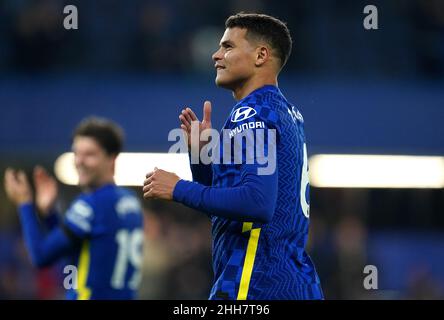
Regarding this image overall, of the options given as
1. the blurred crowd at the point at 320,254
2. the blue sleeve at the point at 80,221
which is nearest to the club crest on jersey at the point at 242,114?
the blue sleeve at the point at 80,221

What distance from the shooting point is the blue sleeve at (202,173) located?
526 cm

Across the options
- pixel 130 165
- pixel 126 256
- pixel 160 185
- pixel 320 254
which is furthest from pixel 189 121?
pixel 130 165

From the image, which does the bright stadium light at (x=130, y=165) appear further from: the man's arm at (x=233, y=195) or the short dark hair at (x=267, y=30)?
the man's arm at (x=233, y=195)

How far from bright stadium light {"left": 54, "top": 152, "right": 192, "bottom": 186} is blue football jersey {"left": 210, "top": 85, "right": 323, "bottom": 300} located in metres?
8.52

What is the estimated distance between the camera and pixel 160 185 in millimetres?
4844

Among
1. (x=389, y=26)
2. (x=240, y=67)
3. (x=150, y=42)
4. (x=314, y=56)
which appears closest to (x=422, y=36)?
(x=389, y=26)

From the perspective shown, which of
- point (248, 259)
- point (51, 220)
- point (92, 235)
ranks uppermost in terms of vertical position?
point (51, 220)

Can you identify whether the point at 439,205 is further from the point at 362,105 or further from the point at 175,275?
the point at 175,275

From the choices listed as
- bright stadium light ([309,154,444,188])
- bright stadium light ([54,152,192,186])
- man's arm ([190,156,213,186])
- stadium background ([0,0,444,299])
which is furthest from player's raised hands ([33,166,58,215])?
bright stadium light ([309,154,444,188])

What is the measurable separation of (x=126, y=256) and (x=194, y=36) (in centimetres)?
904

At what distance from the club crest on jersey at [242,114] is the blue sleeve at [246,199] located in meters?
0.27

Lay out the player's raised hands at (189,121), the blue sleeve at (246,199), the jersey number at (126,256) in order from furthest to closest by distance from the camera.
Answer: the jersey number at (126,256)
the player's raised hands at (189,121)
the blue sleeve at (246,199)

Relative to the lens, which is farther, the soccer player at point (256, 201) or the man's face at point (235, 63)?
the man's face at point (235, 63)

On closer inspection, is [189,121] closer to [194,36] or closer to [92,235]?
[92,235]
